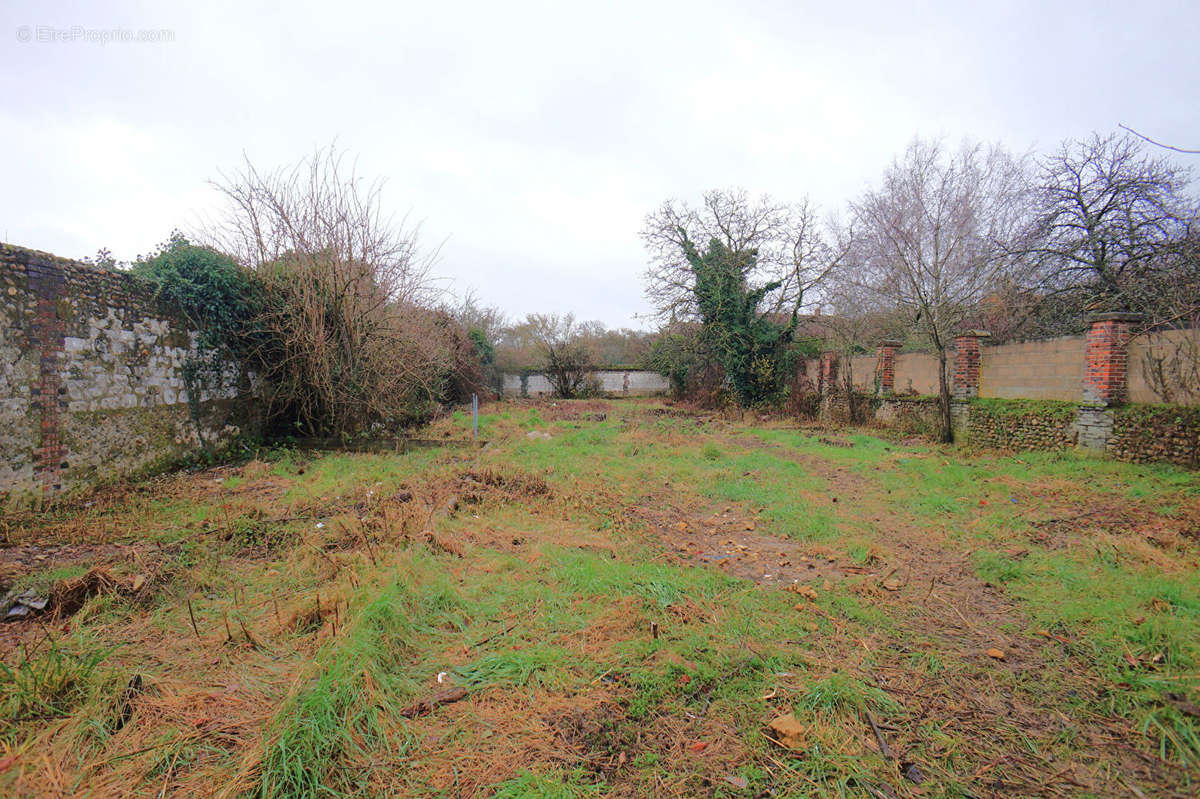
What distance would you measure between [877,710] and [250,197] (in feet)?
35.0

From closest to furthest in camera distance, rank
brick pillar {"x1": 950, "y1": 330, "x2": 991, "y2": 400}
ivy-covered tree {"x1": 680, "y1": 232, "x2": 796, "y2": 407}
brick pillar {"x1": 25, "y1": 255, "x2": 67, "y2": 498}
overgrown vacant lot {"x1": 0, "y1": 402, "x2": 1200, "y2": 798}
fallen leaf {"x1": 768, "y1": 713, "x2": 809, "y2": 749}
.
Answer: overgrown vacant lot {"x1": 0, "y1": 402, "x2": 1200, "y2": 798} → fallen leaf {"x1": 768, "y1": 713, "x2": 809, "y2": 749} → brick pillar {"x1": 25, "y1": 255, "x2": 67, "y2": 498} → brick pillar {"x1": 950, "y1": 330, "x2": 991, "y2": 400} → ivy-covered tree {"x1": 680, "y1": 232, "x2": 796, "y2": 407}

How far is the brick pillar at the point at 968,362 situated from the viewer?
10406 mm

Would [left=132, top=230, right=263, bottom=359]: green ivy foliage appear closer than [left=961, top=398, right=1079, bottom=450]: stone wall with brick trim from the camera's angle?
Yes

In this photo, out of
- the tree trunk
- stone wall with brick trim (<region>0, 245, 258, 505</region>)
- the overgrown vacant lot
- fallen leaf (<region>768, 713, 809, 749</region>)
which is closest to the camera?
the overgrown vacant lot

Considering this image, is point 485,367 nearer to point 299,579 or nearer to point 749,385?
point 749,385

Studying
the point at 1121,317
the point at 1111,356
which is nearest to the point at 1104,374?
the point at 1111,356

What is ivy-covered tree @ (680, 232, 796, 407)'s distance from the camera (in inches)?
673

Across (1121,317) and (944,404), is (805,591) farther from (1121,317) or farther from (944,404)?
(944,404)

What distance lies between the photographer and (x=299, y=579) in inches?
143

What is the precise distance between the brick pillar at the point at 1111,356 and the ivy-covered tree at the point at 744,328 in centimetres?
916

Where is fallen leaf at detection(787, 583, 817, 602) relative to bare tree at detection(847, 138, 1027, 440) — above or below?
below

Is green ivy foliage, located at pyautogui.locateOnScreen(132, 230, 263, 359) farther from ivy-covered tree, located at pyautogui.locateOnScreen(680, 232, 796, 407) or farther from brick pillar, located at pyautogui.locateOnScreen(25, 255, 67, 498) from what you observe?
ivy-covered tree, located at pyautogui.locateOnScreen(680, 232, 796, 407)

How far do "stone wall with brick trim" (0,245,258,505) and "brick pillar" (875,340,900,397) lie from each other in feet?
48.5

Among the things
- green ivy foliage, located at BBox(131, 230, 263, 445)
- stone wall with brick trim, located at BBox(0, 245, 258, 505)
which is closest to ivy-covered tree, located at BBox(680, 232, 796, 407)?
green ivy foliage, located at BBox(131, 230, 263, 445)
